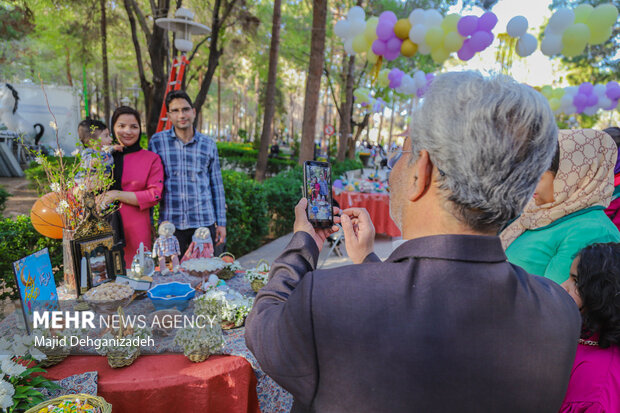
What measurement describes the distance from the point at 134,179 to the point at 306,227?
2.39 meters

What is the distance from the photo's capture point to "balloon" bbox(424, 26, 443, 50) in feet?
26.6

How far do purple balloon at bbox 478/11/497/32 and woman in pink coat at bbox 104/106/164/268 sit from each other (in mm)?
7362

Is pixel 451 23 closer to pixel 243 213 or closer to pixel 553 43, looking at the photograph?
pixel 553 43

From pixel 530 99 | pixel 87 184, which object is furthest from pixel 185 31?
pixel 530 99

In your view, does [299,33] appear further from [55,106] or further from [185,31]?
[185,31]

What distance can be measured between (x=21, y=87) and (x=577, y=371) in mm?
20587

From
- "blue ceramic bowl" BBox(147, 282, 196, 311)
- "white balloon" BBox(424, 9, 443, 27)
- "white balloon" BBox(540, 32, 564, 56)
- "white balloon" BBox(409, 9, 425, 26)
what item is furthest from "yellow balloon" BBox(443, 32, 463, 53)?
"blue ceramic bowl" BBox(147, 282, 196, 311)

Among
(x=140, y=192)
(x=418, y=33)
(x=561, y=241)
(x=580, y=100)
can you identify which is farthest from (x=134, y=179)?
(x=580, y=100)

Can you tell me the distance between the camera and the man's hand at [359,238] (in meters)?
1.16

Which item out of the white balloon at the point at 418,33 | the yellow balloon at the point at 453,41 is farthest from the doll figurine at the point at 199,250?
the yellow balloon at the point at 453,41

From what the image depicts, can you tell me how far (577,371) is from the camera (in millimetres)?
1347

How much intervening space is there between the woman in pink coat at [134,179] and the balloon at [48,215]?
53cm

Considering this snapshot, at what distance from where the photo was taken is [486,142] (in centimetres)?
72

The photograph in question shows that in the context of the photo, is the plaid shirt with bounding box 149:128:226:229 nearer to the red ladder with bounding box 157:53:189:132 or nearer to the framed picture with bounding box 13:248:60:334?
the framed picture with bounding box 13:248:60:334
